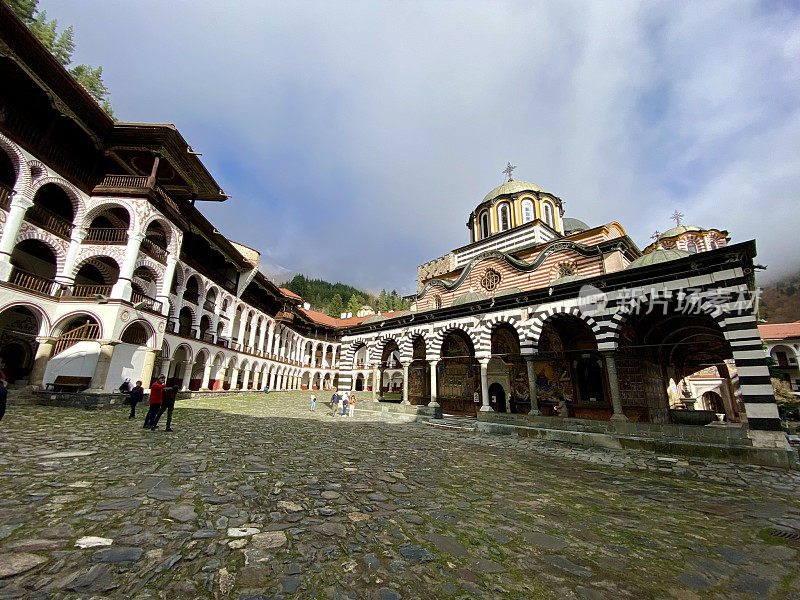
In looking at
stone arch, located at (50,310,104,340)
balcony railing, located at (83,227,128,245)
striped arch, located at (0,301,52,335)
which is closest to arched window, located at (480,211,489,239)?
balcony railing, located at (83,227,128,245)

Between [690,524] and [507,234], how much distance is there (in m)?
20.1

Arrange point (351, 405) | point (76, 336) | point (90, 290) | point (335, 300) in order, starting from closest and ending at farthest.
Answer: point (76, 336) < point (90, 290) < point (351, 405) < point (335, 300)

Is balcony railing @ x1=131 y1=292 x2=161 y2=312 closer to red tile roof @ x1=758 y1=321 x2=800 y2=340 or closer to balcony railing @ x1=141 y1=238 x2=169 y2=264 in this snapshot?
balcony railing @ x1=141 y1=238 x2=169 y2=264

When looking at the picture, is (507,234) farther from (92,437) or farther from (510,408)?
(92,437)

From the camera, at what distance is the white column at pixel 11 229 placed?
482 inches

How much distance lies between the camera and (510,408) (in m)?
17.2

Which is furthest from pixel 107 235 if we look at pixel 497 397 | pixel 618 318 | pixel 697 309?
pixel 697 309

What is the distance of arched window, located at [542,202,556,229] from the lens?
2288 centimetres

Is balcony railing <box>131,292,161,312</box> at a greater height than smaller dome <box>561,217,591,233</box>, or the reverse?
smaller dome <box>561,217,591,233</box>

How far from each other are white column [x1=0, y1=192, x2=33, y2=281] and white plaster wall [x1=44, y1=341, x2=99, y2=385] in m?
3.45

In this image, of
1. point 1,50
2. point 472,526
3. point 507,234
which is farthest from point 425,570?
point 507,234

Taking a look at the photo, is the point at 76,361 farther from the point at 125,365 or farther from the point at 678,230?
the point at 678,230

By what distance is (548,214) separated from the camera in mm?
23016

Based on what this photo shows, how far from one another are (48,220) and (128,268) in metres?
3.89
